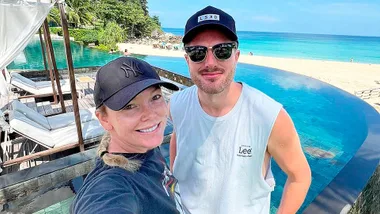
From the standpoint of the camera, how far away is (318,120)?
8539 millimetres

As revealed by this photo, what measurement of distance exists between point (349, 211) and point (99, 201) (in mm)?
1516

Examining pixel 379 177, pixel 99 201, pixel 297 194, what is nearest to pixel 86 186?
pixel 99 201

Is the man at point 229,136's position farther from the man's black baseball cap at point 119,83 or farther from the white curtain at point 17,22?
the white curtain at point 17,22

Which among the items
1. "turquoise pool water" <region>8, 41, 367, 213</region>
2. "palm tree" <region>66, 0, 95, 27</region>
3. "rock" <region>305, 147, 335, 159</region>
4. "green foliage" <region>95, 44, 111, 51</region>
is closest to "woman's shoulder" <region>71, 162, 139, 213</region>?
"turquoise pool water" <region>8, 41, 367, 213</region>

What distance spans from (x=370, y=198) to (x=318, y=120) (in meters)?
7.51

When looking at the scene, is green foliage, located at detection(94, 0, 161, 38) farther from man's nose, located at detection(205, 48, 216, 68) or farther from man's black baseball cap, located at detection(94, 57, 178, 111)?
man's black baseball cap, located at detection(94, 57, 178, 111)

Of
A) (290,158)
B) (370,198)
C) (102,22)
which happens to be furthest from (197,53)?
(102,22)

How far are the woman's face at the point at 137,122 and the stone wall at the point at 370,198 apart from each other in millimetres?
1441

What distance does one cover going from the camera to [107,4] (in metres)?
41.8

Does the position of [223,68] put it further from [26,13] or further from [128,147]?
[26,13]

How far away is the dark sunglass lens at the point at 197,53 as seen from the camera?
Result: 137 centimetres

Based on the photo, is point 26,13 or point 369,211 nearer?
point 369,211

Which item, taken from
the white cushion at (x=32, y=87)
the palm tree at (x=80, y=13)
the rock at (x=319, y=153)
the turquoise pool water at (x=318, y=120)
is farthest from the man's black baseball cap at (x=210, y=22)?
the palm tree at (x=80, y=13)

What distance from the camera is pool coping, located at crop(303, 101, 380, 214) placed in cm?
137
